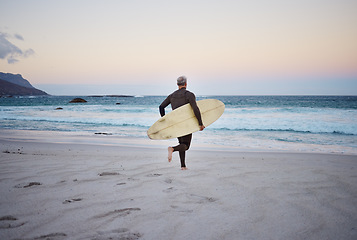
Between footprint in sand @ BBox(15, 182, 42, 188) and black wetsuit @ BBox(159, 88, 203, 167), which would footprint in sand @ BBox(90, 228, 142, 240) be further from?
black wetsuit @ BBox(159, 88, 203, 167)

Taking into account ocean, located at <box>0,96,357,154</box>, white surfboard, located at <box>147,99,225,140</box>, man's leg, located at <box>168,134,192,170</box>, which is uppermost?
white surfboard, located at <box>147,99,225,140</box>

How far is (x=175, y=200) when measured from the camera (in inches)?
100.0

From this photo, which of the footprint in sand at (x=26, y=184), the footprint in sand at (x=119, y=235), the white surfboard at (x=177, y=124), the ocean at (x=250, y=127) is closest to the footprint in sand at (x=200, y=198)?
the footprint in sand at (x=119, y=235)

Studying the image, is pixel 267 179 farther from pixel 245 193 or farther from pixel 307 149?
pixel 307 149

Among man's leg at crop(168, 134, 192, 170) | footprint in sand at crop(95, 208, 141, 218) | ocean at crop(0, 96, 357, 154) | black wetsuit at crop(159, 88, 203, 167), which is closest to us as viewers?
footprint in sand at crop(95, 208, 141, 218)

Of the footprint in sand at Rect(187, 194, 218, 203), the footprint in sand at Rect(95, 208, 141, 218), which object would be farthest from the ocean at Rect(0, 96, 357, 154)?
the footprint in sand at Rect(95, 208, 141, 218)

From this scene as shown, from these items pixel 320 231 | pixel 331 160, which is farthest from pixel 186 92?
pixel 331 160

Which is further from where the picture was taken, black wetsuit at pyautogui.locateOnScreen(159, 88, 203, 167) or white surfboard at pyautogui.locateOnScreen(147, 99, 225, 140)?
white surfboard at pyautogui.locateOnScreen(147, 99, 225, 140)

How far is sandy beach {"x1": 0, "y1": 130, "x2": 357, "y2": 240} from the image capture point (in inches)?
76.7

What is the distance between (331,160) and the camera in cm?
459

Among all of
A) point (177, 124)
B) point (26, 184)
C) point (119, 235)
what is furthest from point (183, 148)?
point (26, 184)

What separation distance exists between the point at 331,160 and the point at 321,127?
744 centimetres

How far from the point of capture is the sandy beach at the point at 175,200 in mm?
1948

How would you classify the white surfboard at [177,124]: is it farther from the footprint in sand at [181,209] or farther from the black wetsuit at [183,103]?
the footprint in sand at [181,209]
